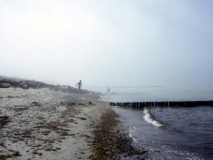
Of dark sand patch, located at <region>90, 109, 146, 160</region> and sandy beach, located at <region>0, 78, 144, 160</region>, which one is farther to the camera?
dark sand patch, located at <region>90, 109, 146, 160</region>

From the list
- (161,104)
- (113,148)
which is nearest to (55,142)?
(113,148)

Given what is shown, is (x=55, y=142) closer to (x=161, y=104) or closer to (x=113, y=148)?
(x=113, y=148)

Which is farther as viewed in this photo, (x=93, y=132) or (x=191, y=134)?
(x=191, y=134)

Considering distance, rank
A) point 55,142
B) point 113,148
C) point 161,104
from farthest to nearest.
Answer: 1. point 161,104
2. point 113,148
3. point 55,142

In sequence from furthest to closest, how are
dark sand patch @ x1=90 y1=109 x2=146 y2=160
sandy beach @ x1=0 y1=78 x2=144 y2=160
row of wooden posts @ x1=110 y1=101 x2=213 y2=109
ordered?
row of wooden posts @ x1=110 y1=101 x2=213 y2=109
dark sand patch @ x1=90 y1=109 x2=146 y2=160
sandy beach @ x1=0 y1=78 x2=144 y2=160

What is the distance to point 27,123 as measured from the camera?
13867mm

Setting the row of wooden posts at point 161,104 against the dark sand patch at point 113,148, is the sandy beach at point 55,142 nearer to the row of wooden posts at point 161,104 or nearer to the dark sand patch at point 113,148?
the dark sand patch at point 113,148

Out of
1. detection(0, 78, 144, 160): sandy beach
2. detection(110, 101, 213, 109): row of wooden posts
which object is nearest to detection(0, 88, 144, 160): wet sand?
detection(0, 78, 144, 160): sandy beach

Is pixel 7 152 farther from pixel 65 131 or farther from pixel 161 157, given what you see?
pixel 161 157

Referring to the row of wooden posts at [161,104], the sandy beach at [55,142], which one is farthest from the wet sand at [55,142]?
the row of wooden posts at [161,104]

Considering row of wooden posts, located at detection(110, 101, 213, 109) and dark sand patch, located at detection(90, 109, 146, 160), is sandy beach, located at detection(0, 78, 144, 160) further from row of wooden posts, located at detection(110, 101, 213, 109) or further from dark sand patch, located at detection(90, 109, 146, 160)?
row of wooden posts, located at detection(110, 101, 213, 109)

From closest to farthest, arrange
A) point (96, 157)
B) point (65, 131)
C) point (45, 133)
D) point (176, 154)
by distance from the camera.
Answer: point (96, 157) → point (176, 154) → point (45, 133) → point (65, 131)

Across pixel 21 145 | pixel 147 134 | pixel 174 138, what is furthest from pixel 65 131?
pixel 174 138

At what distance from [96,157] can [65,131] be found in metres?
4.44
